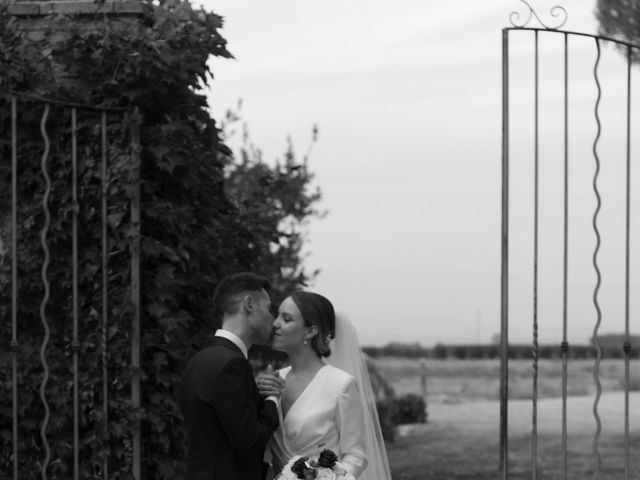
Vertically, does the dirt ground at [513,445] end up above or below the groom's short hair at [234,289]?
below

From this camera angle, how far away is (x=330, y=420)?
405 cm

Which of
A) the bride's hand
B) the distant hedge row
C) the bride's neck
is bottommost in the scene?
the distant hedge row

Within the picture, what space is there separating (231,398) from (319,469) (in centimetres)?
41

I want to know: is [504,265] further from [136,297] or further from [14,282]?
[14,282]

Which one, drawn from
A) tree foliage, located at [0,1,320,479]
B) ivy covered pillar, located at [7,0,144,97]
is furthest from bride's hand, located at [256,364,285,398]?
ivy covered pillar, located at [7,0,144,97]

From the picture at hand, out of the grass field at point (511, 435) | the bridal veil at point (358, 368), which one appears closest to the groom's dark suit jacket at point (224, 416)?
the bridal veil at point (358, 368)

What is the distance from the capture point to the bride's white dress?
158 inches

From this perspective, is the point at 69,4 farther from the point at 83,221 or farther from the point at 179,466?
the point at 179,466

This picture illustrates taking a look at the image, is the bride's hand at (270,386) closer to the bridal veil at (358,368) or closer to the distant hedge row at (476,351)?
the bridal veil at (358,368)

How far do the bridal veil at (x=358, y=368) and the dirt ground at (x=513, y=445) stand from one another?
18.5ft

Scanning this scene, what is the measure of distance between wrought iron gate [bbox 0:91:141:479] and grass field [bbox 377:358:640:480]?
296 cm

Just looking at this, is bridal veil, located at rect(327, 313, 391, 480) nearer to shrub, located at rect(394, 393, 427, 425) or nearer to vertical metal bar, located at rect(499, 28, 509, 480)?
vertical metal bar, located at rect(499, 28, 509, 480)

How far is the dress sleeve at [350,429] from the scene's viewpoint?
4.02 meters

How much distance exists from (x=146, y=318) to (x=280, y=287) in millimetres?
3400
